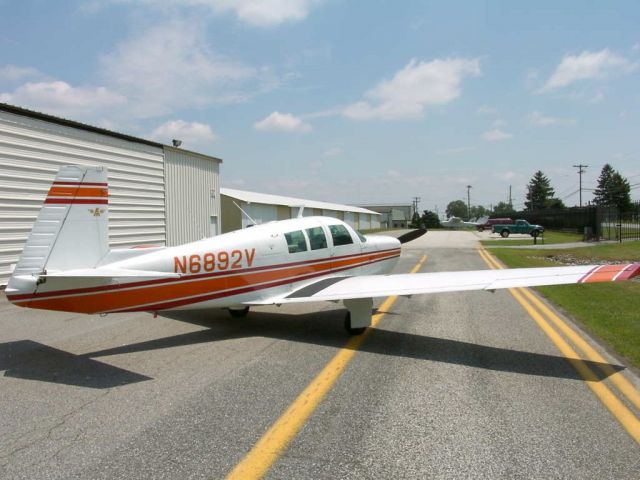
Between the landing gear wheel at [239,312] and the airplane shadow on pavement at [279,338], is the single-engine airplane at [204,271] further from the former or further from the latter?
the airplane shadow on pavement at [279,338]

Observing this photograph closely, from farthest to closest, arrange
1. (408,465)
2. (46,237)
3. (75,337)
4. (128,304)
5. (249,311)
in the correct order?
(249,311) → (75,337) → (128,304) → (46,237) → (408,465)

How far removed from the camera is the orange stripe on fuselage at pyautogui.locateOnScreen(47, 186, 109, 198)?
5.50 meters

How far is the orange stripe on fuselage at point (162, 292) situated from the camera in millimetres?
5668

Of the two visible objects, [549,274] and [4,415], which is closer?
[4,415]

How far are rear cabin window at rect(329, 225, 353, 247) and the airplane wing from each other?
3.18 ft

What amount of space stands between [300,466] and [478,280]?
4.49 m

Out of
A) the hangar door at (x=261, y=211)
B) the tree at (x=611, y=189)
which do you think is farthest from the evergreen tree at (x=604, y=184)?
the hangar door at (x=261, y=211)

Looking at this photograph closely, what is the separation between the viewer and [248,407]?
433 centimetres

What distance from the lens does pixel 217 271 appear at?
22.5 ft

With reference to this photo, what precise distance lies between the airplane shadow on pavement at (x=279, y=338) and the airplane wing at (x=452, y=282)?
717 mm

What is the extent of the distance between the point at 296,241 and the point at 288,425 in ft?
14.1

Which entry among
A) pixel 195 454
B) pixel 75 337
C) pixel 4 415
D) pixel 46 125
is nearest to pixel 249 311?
pixel 75 337

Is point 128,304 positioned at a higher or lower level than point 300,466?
higher

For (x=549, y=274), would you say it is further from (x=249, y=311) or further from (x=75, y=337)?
(x=75, y=337)
